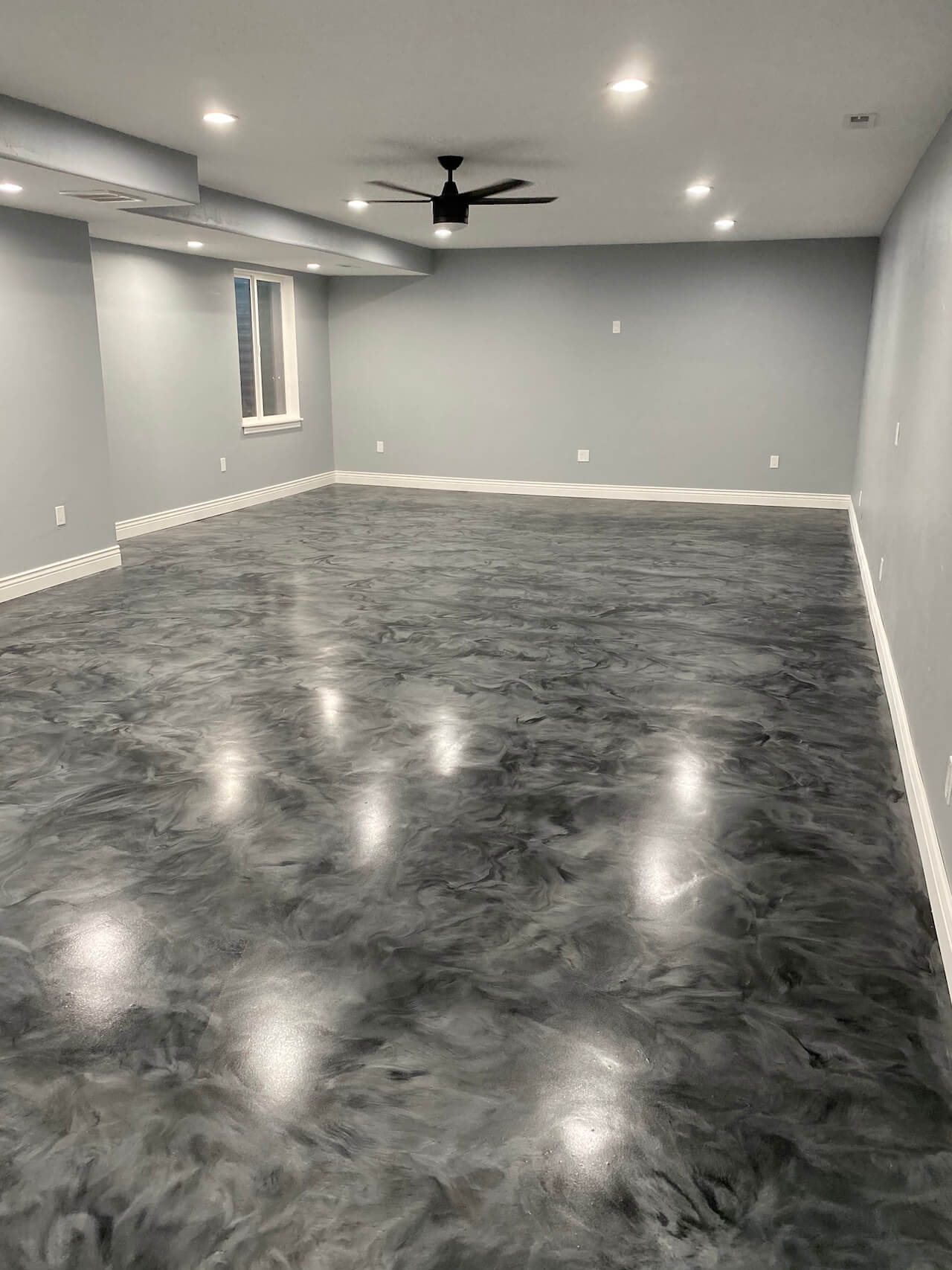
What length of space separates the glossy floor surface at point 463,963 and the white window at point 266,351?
5.16m

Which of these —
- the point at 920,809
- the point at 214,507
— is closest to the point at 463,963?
the point at 920,809

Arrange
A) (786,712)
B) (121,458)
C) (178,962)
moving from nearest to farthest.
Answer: (178,962) → (786,712) → (121,458)

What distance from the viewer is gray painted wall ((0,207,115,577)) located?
5.59 metres

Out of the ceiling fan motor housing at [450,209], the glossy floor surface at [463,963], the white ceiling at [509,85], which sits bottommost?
the glossy floor surface at [463,963]

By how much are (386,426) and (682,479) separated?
325 cm

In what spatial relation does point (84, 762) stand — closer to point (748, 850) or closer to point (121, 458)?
point (748, 850)

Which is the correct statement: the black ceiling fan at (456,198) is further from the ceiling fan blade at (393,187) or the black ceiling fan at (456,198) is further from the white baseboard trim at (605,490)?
the white baseboard trim at (605,490)

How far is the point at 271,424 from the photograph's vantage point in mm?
9508

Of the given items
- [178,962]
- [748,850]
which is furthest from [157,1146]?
[748,850]

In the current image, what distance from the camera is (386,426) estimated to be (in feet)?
34.5

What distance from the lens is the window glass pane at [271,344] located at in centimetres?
Result: 959

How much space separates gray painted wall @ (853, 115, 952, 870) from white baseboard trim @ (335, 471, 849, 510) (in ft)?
10.3

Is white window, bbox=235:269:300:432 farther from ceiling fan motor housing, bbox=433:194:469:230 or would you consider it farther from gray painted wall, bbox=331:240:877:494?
ceiling fan motor housing, bbox=433:194:469:230

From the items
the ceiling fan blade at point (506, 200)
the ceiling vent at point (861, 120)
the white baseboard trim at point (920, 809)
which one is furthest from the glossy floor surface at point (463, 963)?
the ceiling fan blade at point (506, 200)
